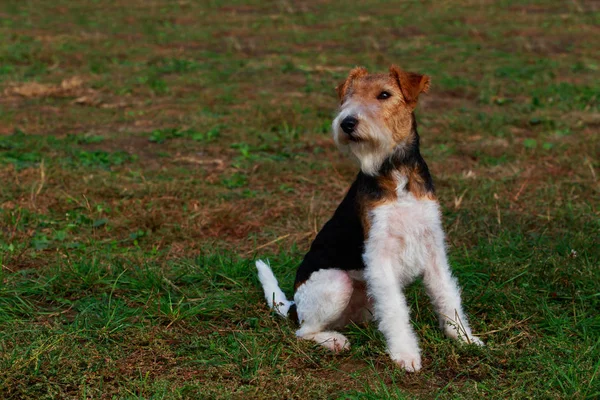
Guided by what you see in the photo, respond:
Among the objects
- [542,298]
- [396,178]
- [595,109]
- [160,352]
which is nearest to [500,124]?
[595,109]

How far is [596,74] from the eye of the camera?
42.1 feet

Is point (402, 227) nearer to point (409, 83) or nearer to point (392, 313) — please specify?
point (392, 313)

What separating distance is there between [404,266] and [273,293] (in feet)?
3.18

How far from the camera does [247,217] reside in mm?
6609

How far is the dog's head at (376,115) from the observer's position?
12.8 ft

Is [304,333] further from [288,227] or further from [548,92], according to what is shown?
[548,92]

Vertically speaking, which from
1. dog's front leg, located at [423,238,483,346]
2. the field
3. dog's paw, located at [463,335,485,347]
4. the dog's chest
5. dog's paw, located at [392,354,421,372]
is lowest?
the field

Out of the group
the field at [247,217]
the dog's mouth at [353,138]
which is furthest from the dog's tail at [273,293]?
the dog's mouth at [353,138]

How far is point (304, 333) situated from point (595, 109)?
24.8 ft

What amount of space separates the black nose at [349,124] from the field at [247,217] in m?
1.32

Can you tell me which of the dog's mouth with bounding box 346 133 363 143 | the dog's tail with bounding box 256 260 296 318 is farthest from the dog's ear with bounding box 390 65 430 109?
the dog's tail with bounding box 256 260 296 318

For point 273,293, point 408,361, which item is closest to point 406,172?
point 408,361

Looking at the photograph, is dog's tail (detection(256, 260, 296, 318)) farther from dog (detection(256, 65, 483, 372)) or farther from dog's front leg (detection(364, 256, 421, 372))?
dog's front leg (detection(364, 256, 421, 372))

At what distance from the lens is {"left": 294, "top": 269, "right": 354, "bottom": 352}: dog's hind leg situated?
4.25 m
